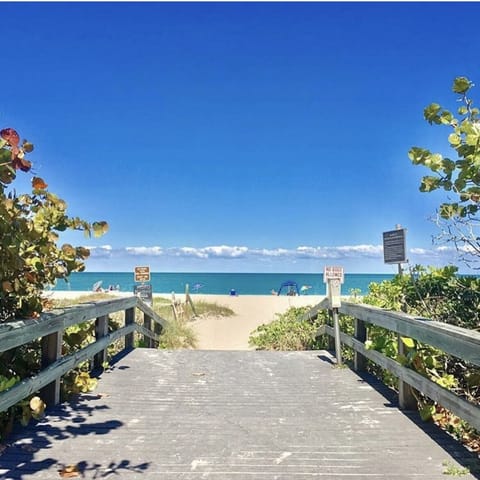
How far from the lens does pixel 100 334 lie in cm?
587

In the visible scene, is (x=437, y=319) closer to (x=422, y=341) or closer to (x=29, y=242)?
(x=422, y=341)

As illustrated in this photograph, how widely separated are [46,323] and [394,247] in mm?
4849

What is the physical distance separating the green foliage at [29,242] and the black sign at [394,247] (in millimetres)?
4226

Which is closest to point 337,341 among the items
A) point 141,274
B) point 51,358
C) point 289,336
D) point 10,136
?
point 289,336

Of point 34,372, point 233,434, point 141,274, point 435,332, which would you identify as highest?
point 141,274

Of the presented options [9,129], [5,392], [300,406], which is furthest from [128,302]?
[9,129]

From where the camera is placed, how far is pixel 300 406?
4.64 metres

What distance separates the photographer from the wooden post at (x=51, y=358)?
4.26m

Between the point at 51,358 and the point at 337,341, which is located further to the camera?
the point at 337,341

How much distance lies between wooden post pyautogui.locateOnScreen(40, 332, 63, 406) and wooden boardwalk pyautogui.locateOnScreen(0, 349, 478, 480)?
16 cm

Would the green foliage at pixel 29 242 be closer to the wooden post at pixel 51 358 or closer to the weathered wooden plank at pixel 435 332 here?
the wooden post at pixel 51 358

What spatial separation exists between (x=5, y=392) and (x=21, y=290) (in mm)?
1023

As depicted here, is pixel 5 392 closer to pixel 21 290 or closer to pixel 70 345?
pixel 21 290

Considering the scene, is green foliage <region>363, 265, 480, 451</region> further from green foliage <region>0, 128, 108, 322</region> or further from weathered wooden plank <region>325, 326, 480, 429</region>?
green foliage <region>0, 128, 108, 322</region>
